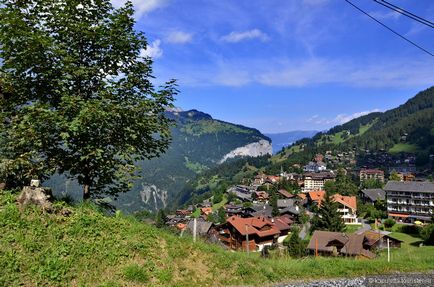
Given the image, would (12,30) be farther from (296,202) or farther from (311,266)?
(296,202)

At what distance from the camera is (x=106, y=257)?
9.59 metres

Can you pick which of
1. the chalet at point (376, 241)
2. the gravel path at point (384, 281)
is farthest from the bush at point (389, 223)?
the gravel path at point (384, 281)

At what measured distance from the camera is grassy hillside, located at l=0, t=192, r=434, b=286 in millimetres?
8758

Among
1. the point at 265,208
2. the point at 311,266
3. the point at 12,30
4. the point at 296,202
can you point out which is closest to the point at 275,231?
the point at 265,208

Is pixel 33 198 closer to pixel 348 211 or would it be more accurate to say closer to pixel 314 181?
pixel 348 211

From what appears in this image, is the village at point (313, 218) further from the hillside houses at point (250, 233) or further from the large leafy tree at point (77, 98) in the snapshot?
the large leafy tree at point (77, 98)

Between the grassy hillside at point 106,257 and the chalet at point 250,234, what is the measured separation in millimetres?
68567

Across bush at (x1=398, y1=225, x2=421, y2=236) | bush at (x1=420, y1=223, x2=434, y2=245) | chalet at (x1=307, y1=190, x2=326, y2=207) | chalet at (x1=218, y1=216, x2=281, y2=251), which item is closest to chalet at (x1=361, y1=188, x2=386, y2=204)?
chalet at (x1=307, y1=190, x2=326, y2=207)

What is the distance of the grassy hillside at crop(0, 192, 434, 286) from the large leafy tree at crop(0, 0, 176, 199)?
213cm

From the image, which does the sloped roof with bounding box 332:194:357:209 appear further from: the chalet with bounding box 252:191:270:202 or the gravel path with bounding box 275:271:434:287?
the gravel path with bounding box 275:271:434:287

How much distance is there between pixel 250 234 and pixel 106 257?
7214 cm

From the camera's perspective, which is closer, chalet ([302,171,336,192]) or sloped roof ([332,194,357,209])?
sloped roof ([332,194,357,209])

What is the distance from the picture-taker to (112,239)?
10.3 m

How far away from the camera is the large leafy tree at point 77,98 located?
1180 centimetres
